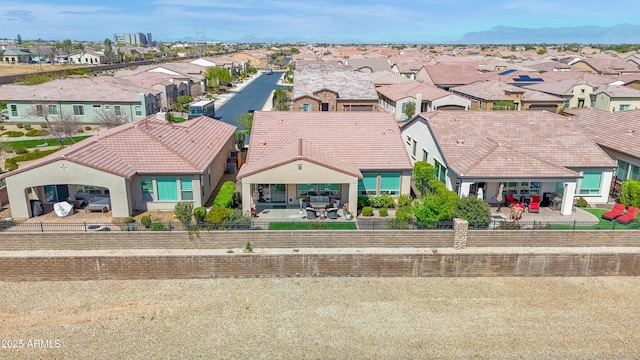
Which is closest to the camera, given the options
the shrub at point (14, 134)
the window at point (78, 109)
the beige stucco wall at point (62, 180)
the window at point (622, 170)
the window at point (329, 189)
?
the beige stucco wall at point (62, 180)

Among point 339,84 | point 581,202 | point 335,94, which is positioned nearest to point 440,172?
point 581,202

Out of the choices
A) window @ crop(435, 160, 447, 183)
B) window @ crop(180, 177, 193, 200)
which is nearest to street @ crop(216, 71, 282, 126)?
window @ crop(180, 177, 193, 200)

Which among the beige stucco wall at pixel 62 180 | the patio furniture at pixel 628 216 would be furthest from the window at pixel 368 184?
the beige stucco wall at pixel 62 180

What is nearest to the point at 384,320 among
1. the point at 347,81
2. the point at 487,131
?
the point at 487,131

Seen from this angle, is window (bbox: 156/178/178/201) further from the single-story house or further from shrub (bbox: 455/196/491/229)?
the single-story house

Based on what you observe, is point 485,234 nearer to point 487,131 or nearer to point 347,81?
point 487,131

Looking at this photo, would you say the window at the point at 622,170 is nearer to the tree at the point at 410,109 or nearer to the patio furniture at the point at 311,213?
the patio furniture at the point at 311,213

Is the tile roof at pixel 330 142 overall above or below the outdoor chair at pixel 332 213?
above
